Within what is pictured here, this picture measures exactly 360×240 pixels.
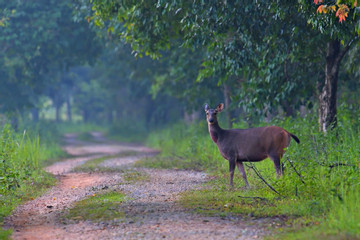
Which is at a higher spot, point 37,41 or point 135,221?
point 37,41

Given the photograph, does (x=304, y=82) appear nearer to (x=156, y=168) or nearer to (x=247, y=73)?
(x=247, y=73)

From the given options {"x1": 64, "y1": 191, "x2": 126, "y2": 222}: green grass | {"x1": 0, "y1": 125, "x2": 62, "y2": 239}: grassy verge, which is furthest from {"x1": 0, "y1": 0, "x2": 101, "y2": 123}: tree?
{"x1": 64, "y1": 191, "x2": 126, "y2": 222}: green grass

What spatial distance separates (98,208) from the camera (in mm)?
9023

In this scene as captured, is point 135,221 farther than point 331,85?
No

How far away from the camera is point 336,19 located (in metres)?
10.2

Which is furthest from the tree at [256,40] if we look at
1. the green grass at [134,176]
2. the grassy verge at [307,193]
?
the green grass at [134,176]

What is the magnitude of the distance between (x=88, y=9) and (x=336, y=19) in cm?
1279

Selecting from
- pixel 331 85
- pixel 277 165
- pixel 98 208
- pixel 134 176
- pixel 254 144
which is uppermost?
pixel 331 85

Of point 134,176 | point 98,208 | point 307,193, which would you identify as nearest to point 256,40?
point 134,176

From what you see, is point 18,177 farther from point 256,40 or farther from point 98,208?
point 256,40

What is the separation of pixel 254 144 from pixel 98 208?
143 inches

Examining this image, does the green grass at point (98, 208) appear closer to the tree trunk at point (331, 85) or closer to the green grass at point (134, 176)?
the green grass at point (134, 176)

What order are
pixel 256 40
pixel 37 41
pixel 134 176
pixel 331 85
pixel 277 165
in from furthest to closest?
pixel 37 41
pixel 134 176
pixel 256 40
pixel 331 85
pixel 277 165

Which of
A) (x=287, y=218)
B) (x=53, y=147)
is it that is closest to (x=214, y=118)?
(x=287, y=218)
